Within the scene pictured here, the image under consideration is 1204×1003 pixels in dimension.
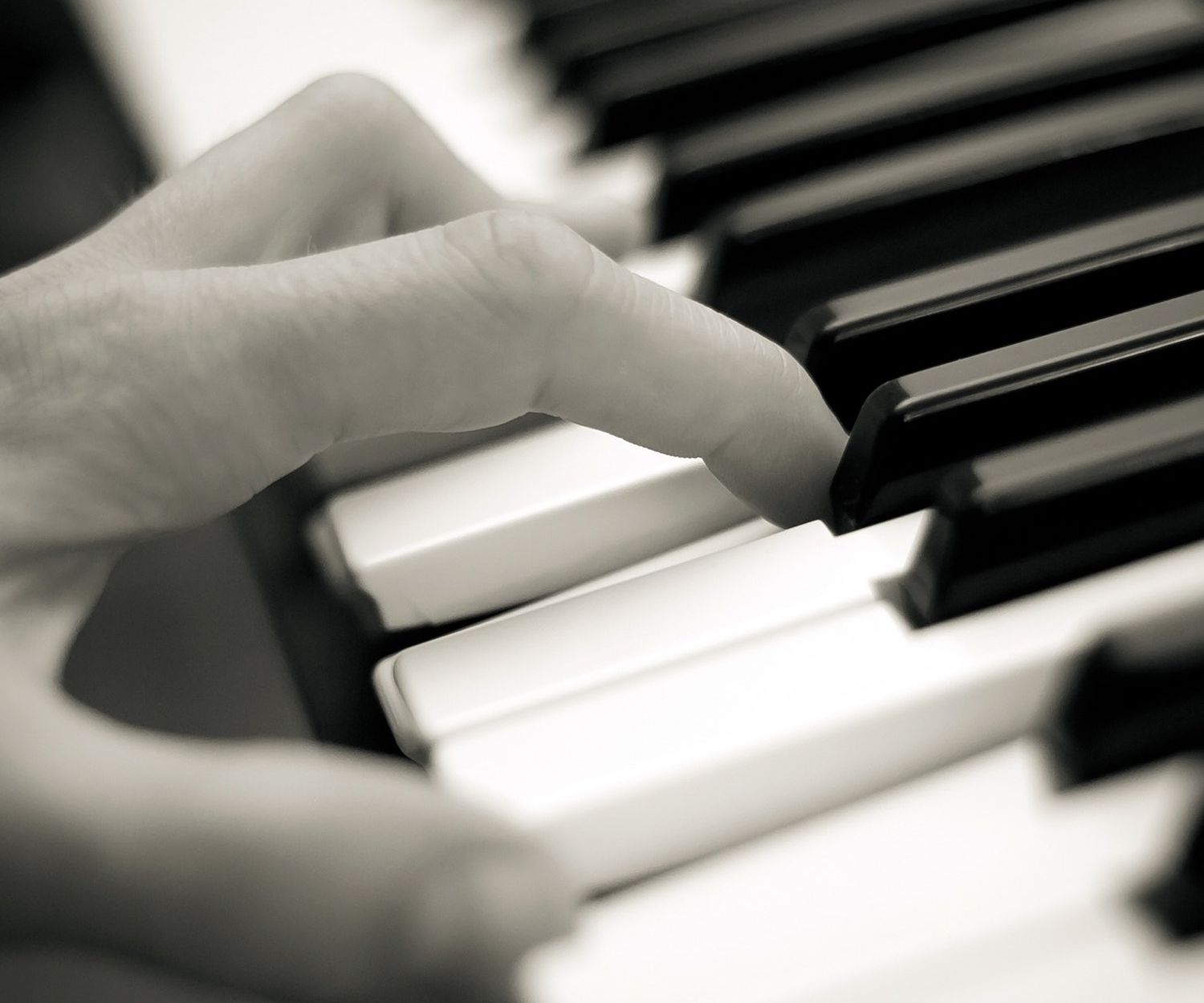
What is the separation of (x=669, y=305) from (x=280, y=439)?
20 cm

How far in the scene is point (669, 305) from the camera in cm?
60

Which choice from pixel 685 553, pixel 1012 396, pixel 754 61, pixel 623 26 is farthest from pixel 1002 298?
pixel 623 26

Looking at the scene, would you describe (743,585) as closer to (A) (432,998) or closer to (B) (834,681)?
(B) (834,681)

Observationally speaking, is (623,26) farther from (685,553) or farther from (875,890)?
(875,890)

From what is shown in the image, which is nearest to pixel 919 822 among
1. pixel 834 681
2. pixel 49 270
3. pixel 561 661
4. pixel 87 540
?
pixel 834 681

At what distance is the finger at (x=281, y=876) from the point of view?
1.12 ft

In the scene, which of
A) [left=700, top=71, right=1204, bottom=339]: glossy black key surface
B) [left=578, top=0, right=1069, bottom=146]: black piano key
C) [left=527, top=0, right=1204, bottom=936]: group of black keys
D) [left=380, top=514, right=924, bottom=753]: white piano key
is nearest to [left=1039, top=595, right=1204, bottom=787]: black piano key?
[left=527, top=0, right=1204, bottom=936]: group of black keys

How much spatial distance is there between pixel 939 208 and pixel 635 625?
1.23 ft

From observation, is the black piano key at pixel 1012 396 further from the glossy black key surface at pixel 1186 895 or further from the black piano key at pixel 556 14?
the black piano key at pixel 556 14

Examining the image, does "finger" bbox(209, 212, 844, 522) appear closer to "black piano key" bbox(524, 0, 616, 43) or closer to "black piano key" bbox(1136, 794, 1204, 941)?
"black piano key" bbox(1136, 794, 1204, 941)

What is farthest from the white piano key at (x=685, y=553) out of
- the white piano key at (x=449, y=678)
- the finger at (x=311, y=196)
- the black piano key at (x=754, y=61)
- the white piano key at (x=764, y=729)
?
the black piano key at (x=754, y=61)

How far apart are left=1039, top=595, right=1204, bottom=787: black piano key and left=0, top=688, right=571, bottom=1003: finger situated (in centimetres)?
19

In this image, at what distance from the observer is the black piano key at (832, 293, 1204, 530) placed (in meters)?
0.57

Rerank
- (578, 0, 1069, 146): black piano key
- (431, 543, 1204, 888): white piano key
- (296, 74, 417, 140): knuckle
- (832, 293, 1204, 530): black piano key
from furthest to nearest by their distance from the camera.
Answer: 1. (578, 0, 1069, 146): black piano key
2. (296, 74, 417, 140): knuckle
3. (832, 293, 1204, 530): black piano key
4. (431, 543, 1204, 888): white piano key
